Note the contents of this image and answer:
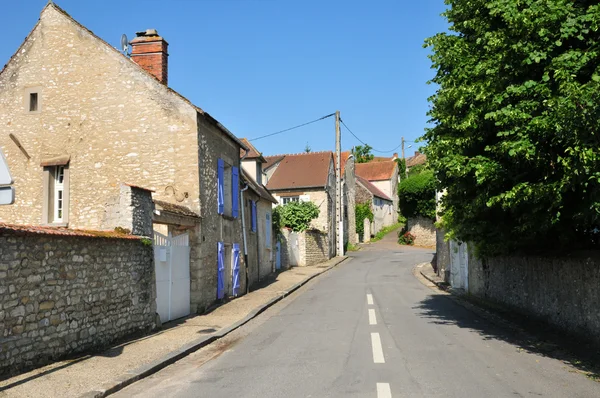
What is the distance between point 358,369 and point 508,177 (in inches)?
160

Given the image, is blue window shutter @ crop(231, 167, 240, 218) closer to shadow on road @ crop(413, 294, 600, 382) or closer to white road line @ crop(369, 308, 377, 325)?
white road line @ crop(369, 308, 377, 325)

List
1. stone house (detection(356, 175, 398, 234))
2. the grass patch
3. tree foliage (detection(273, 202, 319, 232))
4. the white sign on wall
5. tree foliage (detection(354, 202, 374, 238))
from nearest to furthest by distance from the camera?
the white sign on wall → tree foliage (detection(273, 202, 319, 232)) → tree foliage (detection(354, 202, 374, 238)) → the grass patch → stone house (detection(356, 175, 398, 234))

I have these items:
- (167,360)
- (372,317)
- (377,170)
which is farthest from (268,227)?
(377,170)

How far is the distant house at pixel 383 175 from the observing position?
221 feet

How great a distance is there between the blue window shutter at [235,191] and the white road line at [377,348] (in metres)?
8.85

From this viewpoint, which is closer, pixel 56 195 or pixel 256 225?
pixel 56 195

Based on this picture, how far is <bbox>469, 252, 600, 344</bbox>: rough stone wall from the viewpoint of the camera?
30.2 ft

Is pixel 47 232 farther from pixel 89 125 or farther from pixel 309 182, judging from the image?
pixel 309 182

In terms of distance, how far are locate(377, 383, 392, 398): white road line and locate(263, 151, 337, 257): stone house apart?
102ft

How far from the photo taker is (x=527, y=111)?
26.2 ft

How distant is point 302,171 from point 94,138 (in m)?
26.0

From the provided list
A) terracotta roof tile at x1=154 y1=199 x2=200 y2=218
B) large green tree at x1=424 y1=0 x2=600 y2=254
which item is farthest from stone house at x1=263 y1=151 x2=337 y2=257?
large green tree at x1=424 y1=0 x2=600 y2=254

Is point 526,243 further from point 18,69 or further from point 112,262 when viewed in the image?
point 18,69

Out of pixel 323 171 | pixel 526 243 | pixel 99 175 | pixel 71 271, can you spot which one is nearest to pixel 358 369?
pixel 71 271
